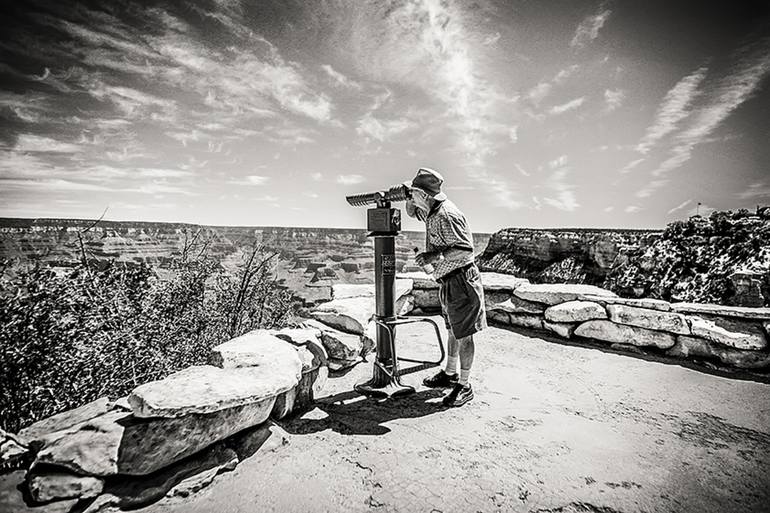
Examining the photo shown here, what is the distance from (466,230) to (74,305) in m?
4.02

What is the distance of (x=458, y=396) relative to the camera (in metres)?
2.99

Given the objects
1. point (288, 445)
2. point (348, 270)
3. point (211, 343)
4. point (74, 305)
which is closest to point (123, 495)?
point (288, 445)

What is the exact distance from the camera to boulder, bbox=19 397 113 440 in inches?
80.0

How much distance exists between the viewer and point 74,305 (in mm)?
3240

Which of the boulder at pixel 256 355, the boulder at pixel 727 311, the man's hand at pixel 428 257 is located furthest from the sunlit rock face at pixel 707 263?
the boulder at pixel 256 355

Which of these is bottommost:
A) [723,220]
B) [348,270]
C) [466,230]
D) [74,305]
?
[348,270]

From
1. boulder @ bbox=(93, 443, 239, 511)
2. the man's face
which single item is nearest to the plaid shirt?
the man's face

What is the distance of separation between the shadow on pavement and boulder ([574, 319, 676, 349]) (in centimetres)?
262

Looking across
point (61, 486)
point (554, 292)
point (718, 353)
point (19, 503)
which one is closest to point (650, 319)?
point (718, 353)

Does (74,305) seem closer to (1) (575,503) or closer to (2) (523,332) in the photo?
(1) (575,503)

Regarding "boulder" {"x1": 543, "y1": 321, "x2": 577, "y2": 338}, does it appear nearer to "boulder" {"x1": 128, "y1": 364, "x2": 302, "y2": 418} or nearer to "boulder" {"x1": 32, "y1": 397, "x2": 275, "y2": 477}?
"boulder" {"x1": 128, "y1": 364, "x2": 302, "y2": 418}

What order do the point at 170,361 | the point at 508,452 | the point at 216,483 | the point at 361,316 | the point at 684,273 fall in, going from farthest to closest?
the point at 684,273 < the point at 361,316 < the point at 170,361 < the point at 508,452 < the point at 216,483

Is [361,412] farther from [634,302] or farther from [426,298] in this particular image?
[634,302]

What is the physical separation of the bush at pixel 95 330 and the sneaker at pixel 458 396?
3.01m
